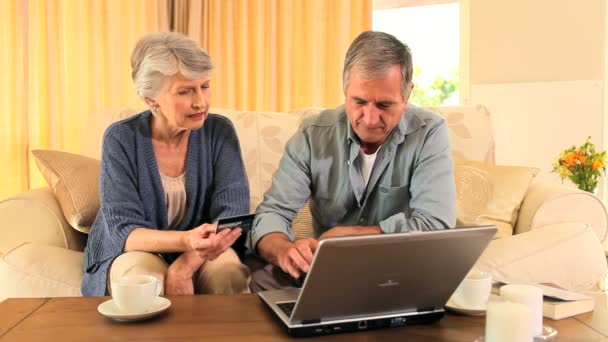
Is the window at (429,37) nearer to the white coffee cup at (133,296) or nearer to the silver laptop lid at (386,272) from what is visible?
the silver laptop lid at (386,272)

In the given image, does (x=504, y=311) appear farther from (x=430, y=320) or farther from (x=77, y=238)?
(x=77, y=238)

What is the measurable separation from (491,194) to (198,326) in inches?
54.6

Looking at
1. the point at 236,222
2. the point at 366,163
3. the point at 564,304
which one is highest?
the point at 366,163

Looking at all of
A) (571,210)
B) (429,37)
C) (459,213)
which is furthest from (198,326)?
(429,37)

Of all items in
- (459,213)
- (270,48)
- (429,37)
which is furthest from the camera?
(429,37)

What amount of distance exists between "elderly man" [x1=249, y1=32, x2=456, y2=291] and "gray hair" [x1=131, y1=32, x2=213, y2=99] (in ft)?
1.16

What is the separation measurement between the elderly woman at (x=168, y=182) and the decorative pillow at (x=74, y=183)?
151 millimetres

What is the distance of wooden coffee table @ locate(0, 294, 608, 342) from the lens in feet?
3.50

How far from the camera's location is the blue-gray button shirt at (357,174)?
169cm

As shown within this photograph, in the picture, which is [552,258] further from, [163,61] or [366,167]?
[163,61]

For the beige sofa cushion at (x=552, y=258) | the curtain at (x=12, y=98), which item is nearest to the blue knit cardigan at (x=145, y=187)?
the beige sofa cushion at (x=552, y=258)

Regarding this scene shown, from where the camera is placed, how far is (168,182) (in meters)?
1.83

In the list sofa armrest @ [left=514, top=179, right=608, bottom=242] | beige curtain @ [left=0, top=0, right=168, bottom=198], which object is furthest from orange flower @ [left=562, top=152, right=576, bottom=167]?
beige curtain @ [left=0, top=0, right=168, bottom=198]

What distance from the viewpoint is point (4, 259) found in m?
1.85
